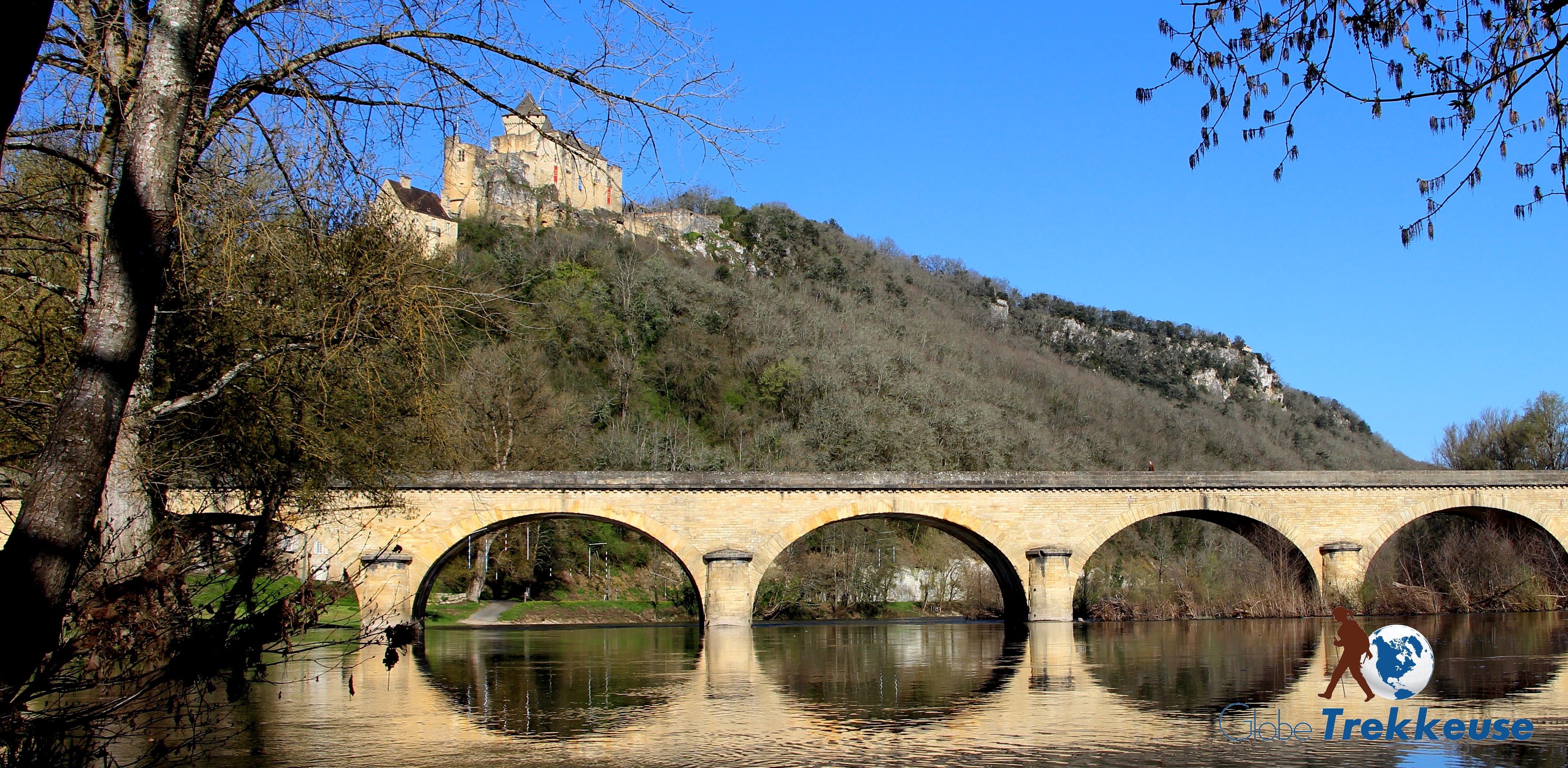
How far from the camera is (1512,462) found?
3569cm

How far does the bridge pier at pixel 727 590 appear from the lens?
22.4 m

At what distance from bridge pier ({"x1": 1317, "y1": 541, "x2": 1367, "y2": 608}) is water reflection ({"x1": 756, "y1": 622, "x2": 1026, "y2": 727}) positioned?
7111 millimetres

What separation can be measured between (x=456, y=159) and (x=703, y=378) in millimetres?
37020

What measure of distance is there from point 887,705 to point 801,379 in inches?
1308

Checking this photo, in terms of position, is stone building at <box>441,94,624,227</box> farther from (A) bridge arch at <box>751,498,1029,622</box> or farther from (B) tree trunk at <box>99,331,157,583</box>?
(B) tree trunk at <box>99,331,157,583</box>

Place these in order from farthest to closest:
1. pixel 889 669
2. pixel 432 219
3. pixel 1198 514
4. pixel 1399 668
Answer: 1. pixel 432 219
2. pixel 1198 514
3. pixel 889 669
4. pixel 1399 668

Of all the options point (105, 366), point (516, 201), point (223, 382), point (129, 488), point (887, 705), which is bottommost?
point (887, 705)

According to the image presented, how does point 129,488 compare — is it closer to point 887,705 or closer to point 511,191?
point 887,705

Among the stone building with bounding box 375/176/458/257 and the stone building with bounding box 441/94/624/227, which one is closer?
the stone building with bounding box 375/176/458/257

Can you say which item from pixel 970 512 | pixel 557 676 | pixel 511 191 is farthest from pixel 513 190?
pixel 557 676

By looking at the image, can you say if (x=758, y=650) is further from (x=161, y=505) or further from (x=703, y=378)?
(x=703, y=378)

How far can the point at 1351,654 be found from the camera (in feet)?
43.4

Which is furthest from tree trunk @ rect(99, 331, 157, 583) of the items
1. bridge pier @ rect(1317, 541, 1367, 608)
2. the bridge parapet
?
bridge pier @ rect(1317, 541, 1367, 608)

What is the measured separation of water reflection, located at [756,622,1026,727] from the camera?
31.0 feet
